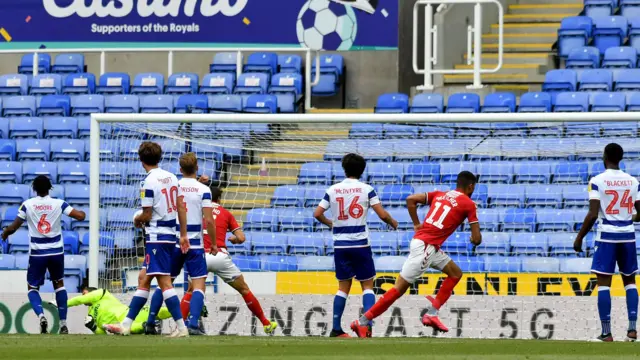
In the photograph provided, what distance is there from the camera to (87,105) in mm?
19516

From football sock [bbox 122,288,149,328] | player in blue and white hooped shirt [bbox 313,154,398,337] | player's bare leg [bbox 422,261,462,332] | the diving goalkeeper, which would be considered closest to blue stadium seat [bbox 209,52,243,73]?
the diving goalkeeper

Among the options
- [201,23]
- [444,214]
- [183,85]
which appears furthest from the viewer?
[201,23]

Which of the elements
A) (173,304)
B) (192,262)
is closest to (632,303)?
(192,262)

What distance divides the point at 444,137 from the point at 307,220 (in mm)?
1892

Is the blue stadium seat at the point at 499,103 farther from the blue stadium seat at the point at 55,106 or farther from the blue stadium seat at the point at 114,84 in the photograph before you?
the blue stadium seat at the point at 55,106

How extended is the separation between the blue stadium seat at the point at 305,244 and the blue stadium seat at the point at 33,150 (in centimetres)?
479

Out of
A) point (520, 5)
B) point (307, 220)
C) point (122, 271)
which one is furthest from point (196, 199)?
point (520, 5)

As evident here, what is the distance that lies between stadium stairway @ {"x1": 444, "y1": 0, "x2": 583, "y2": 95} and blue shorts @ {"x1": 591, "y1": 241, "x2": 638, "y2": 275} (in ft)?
26.6

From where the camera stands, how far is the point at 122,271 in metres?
14.5

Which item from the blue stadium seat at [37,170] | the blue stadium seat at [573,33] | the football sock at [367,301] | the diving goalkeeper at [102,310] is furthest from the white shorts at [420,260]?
the blue stadium seat at [573,33]

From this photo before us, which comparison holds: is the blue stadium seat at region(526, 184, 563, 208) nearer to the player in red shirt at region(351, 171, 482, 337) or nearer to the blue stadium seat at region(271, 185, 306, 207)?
the blue stadium seat at region(271, 185, 306, 207)

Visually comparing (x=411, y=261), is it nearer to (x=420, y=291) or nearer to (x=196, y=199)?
(x=196, y=199)

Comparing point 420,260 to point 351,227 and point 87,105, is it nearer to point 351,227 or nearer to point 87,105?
point 351,227

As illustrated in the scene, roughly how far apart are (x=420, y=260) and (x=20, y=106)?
10074mm
